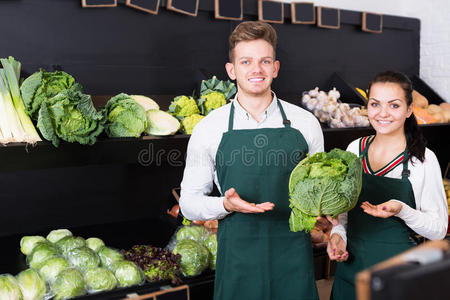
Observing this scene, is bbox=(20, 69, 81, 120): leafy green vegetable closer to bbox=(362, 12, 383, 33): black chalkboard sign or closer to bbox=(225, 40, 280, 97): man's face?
bbox=(225, 40, 280, 97): man's face

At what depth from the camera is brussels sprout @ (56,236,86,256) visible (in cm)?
271

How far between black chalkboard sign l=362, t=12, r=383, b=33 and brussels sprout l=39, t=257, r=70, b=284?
3.69 metres

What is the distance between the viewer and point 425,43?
512 centimetres

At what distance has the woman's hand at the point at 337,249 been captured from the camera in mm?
2189

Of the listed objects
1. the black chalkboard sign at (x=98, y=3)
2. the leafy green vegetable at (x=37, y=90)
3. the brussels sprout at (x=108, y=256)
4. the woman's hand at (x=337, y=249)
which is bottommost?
the brussels sprout at (x=108, y=256)

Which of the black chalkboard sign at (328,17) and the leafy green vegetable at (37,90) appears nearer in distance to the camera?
the leafy green vegetable at (37,90)

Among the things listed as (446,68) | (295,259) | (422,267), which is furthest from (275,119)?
(446,68)

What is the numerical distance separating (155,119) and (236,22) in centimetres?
151

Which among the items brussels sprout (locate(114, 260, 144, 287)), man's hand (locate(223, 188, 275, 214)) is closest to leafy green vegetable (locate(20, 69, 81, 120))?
brussels sprout (locate(114, 260, 144, 287))

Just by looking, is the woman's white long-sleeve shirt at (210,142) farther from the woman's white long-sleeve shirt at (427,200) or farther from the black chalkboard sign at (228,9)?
the black chalkboard sign at (228,9)

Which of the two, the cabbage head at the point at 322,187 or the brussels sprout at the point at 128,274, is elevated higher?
the cabbage head at the point at 322,187

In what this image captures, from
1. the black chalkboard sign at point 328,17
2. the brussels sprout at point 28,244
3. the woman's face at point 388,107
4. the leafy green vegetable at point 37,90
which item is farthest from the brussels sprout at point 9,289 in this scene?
the black chalkboard sign at point 328,17

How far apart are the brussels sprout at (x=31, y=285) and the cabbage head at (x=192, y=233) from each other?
0.96 meters

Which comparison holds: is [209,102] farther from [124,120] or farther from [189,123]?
[124,120]
